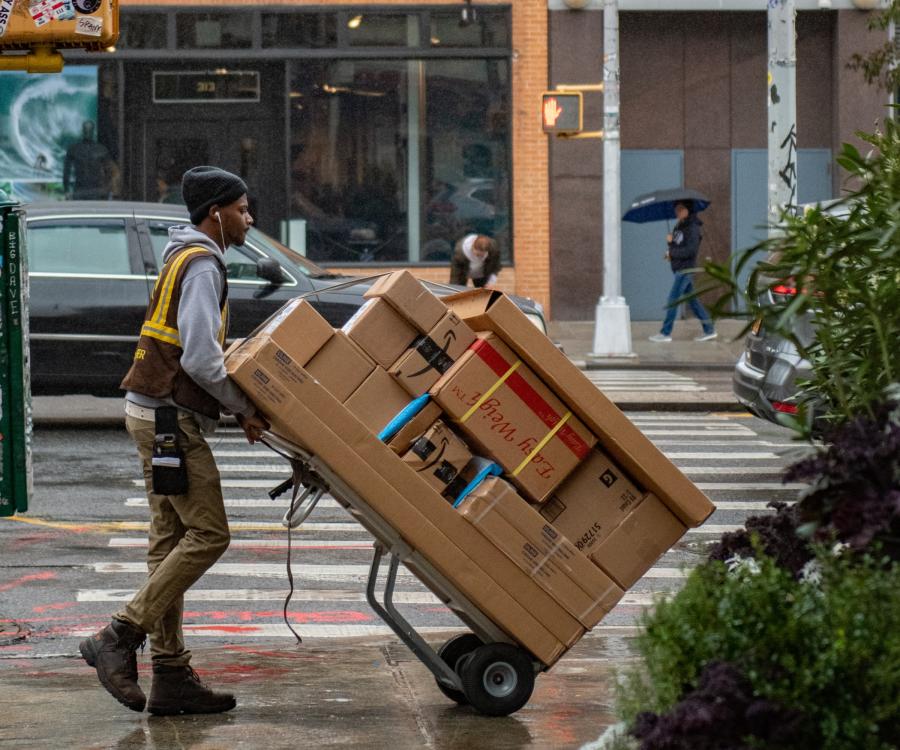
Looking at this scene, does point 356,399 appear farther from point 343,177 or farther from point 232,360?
point 343,177

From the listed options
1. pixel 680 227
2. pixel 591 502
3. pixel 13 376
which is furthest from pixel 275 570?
pixel 680 227

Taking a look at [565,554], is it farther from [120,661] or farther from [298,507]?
[120,661]

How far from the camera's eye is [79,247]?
13.9 metres

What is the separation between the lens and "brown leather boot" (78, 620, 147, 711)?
18.6 ft

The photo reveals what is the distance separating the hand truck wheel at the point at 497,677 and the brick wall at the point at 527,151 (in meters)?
17.6

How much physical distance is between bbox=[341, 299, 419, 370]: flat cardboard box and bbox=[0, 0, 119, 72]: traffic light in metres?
3.69

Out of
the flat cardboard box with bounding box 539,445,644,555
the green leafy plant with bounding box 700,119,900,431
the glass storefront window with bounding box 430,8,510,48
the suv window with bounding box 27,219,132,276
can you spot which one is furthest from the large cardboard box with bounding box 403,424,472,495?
the glass storefront window with bounding box 430,8,510,48

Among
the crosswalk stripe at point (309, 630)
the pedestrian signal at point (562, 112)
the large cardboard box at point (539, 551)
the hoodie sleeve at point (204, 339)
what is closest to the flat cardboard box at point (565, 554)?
the large cardboard box at point (539, 551)

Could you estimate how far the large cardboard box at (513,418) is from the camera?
5664mm

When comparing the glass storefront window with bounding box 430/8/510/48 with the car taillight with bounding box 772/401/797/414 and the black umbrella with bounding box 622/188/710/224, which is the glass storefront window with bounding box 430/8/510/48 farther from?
the car taillight with bounding box 772/401/797/414

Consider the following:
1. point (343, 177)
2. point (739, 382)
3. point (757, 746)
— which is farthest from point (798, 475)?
point (343, 177)

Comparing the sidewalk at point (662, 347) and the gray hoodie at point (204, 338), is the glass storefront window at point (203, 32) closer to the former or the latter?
the sidewalk at point (662, 347)

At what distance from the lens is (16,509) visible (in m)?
7.05

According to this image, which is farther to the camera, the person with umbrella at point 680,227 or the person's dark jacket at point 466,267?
the person with umbrella at point 680,227
